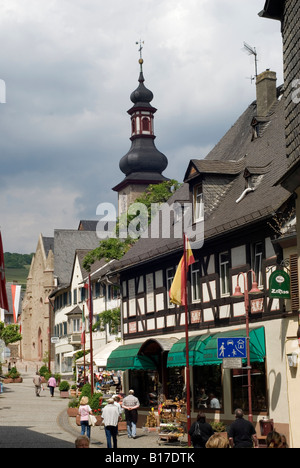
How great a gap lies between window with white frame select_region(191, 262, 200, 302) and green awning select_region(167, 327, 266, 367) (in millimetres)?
1589

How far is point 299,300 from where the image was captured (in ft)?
75.3

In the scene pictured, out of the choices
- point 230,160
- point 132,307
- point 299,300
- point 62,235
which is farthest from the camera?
point 62,235

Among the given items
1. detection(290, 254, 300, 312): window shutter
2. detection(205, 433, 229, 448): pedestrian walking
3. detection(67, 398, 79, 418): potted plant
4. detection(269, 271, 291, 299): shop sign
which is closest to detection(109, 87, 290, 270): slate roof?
detection(290, 254, 300, 312): window shutter

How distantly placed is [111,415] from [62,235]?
78704 mm

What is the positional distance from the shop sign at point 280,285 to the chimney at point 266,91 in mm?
11554

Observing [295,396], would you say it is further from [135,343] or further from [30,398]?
[30,398]

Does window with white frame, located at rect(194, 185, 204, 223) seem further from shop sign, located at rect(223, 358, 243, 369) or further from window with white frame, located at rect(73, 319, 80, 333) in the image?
window with white frame, located at rect(73, 319, 80, 333)

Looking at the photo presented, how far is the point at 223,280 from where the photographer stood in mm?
29312

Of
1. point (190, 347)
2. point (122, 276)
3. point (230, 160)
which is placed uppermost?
point (230, 160)

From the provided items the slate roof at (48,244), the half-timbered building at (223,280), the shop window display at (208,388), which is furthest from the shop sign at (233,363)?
the slate roof at (48,244)

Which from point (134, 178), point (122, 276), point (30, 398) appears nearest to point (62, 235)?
point (134, 178)

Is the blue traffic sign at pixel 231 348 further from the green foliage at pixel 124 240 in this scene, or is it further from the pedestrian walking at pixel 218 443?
the green foliage at pixel 124 240

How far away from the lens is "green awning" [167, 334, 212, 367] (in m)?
28.7

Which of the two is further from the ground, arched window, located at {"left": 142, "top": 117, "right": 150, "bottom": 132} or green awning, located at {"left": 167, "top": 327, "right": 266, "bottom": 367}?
arched window, located at {"left": 142, "top": 117, "right": 150, "bottom": 132}
